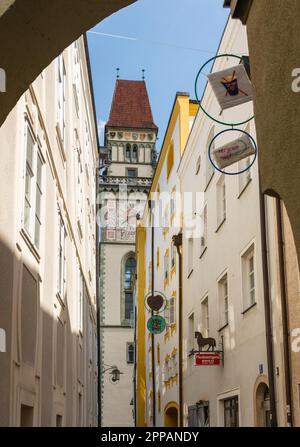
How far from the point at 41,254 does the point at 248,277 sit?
5664mm

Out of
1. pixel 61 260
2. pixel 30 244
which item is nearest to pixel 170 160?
pixel 61 260

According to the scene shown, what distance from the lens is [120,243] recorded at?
216ft

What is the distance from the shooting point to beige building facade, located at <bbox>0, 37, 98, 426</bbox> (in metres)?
7.78

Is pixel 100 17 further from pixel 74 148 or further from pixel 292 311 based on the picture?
Result: pixel 74 148

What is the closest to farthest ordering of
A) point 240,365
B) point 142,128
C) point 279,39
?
point 279,39
point 240,365
point 142,128

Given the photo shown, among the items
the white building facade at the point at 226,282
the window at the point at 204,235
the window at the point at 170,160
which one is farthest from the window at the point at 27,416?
the window at the point at 170,160

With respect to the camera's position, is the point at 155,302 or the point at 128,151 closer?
the point at 155,302

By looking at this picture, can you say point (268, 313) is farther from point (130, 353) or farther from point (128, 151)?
point (128, 151)

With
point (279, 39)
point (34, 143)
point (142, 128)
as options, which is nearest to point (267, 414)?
point (34, 143)

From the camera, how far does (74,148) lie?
17531mm

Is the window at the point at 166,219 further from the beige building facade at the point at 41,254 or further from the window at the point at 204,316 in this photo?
the beige building facade at the point at 41,254

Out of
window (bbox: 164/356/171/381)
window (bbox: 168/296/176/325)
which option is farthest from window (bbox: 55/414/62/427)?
window (bbox: 164/356/171/381)

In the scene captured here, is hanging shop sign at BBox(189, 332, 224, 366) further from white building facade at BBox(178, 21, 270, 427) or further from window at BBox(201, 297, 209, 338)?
window at BBox(201, 297, 209, 338)
